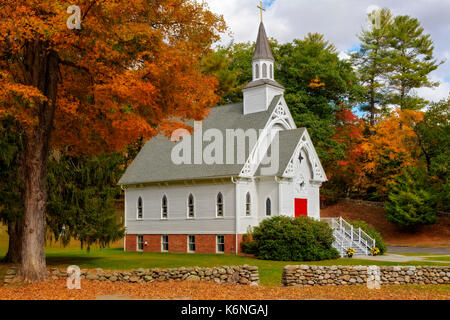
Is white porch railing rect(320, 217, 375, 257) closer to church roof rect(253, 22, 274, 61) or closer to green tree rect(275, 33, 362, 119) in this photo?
church roof rect(253, 22, 274, 61)

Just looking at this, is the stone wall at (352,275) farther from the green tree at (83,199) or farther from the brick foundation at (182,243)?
the brick foundation at (182,243)

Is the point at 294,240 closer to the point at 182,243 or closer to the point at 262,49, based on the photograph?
the point at 182,243

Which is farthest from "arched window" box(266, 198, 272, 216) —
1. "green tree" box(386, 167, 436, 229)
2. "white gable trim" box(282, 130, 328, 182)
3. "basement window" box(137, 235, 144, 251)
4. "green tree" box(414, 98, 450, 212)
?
"green tree" box(414, 98, 450, 212)

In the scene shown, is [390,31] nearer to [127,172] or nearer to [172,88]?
[127,172]

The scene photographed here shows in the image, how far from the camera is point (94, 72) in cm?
1691

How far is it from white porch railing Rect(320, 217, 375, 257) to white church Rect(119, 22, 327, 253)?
257cm

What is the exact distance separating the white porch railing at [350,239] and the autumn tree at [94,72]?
13.5 metres

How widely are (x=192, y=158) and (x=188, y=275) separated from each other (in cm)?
1755

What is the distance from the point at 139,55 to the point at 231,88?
31134 mm

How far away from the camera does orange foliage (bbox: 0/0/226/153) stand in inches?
579

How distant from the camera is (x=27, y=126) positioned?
640 inches

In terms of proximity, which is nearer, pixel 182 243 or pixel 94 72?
pixel 94 72

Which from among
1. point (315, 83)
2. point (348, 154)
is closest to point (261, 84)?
point (315, 83)

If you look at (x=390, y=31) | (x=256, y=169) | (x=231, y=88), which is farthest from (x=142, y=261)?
(x=390, y=31)
